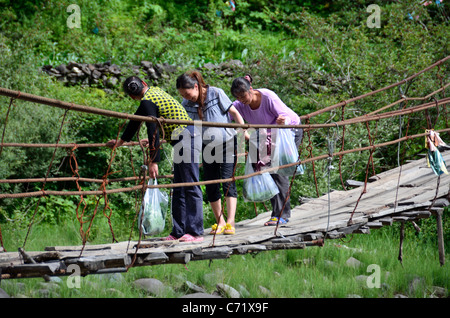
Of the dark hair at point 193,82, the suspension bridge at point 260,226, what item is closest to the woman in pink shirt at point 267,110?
the suspension bridge at point 260,226

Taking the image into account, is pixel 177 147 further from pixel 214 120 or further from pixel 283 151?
pixel 283 151

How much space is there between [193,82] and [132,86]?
39 centimetres

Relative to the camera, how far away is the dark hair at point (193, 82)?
3.80 metres

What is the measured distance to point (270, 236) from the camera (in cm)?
385

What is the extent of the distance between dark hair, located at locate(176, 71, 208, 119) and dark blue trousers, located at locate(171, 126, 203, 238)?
232 mm

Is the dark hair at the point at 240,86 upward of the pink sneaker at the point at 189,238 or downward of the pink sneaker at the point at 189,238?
upward

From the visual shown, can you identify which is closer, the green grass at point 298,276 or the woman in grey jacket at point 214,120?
the woman in grey jacket at point 214,120

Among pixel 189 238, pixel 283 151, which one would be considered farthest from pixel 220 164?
pixel 189 238

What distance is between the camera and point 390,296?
15.2 ft

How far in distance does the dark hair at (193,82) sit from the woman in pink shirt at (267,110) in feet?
0.92

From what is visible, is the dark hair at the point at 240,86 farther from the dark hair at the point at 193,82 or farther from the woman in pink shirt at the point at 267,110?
the dark hair at the point at 193,82
